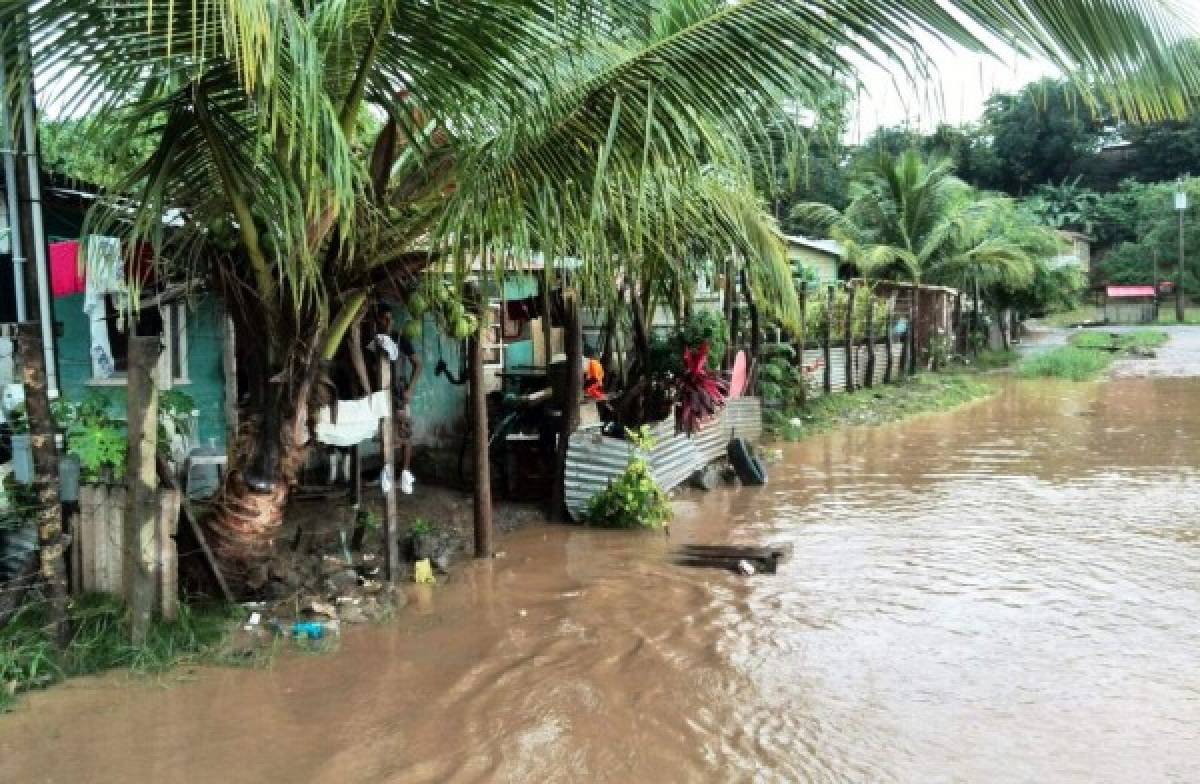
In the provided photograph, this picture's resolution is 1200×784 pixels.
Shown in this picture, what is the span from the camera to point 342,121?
15.6 feet

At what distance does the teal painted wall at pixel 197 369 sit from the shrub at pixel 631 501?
10.6 feet

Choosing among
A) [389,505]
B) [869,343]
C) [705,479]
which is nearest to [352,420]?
[389,505]

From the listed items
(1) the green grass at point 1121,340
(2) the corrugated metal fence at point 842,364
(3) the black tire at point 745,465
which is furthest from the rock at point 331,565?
(1) the green grass at point 1121,340

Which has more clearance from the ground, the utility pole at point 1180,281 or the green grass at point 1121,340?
the utility pole at point 1180,281

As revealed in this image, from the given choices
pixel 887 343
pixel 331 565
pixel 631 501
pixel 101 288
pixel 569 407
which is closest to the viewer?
pixel 101 288

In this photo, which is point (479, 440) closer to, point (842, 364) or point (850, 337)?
point (850, 337)

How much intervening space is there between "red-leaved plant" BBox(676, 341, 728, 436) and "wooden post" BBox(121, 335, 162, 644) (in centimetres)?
531

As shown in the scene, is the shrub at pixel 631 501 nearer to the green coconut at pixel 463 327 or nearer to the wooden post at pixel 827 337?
the green coconut at pixel 463 327

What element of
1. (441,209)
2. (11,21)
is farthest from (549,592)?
(11,21)

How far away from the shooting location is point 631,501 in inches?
329

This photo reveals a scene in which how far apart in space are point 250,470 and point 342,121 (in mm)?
2061

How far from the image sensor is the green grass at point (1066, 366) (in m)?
23.4

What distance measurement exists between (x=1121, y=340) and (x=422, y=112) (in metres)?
31.9

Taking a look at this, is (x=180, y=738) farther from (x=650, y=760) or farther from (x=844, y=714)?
(x=844, y=714)
